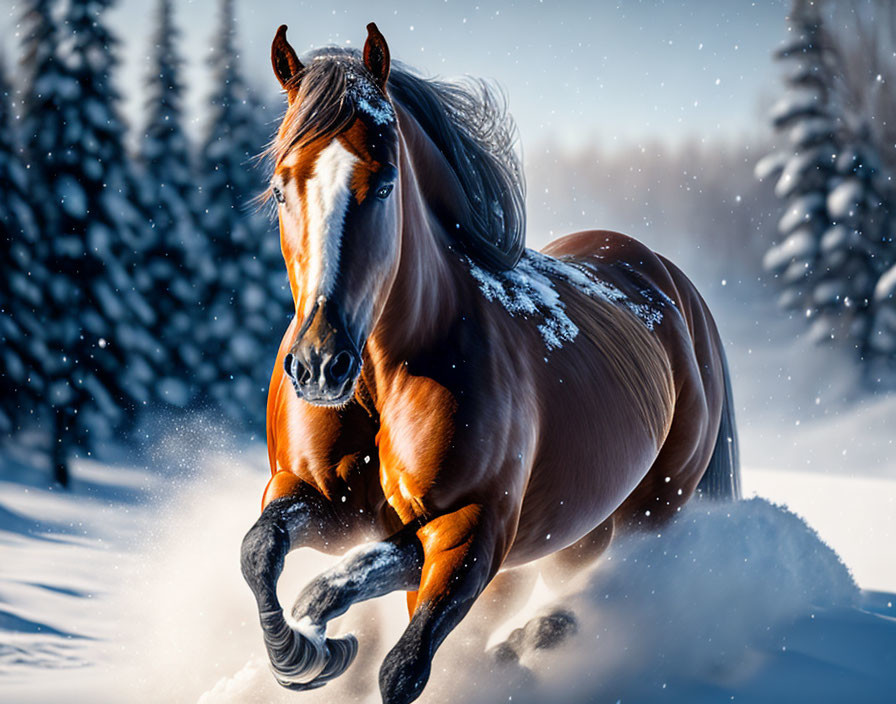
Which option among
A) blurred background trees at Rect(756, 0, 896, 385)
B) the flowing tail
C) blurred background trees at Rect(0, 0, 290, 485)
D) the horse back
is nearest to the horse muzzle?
the horse back

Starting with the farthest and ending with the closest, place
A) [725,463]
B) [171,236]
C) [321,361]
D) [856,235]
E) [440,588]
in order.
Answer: [856,235]
[171,236]
[725,463]
[440,588]
[321,361]

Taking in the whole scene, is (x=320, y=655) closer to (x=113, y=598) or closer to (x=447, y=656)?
(x=447, y=656)

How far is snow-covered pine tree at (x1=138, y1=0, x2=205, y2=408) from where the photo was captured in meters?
6.54

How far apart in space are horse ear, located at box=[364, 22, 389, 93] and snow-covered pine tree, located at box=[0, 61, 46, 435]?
5.00 meters

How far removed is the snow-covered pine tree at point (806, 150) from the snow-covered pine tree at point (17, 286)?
639cm

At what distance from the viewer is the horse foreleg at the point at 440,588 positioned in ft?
6.23

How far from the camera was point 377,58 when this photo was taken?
6.80 ft

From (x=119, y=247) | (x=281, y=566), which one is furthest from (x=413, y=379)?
(x=119, y=247)

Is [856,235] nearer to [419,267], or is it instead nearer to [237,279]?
[237,279]

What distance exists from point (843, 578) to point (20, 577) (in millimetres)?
4918

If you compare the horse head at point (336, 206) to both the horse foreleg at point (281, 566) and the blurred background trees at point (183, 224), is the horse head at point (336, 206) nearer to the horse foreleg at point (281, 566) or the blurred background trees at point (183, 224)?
the horse foreleg at point (281, 566)

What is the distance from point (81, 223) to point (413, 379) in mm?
5082

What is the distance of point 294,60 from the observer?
2088 millimetres

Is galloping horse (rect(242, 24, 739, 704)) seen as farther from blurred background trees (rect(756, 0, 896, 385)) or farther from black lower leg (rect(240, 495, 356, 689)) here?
blurred background trees (rect(756, 0, 896, 385))
